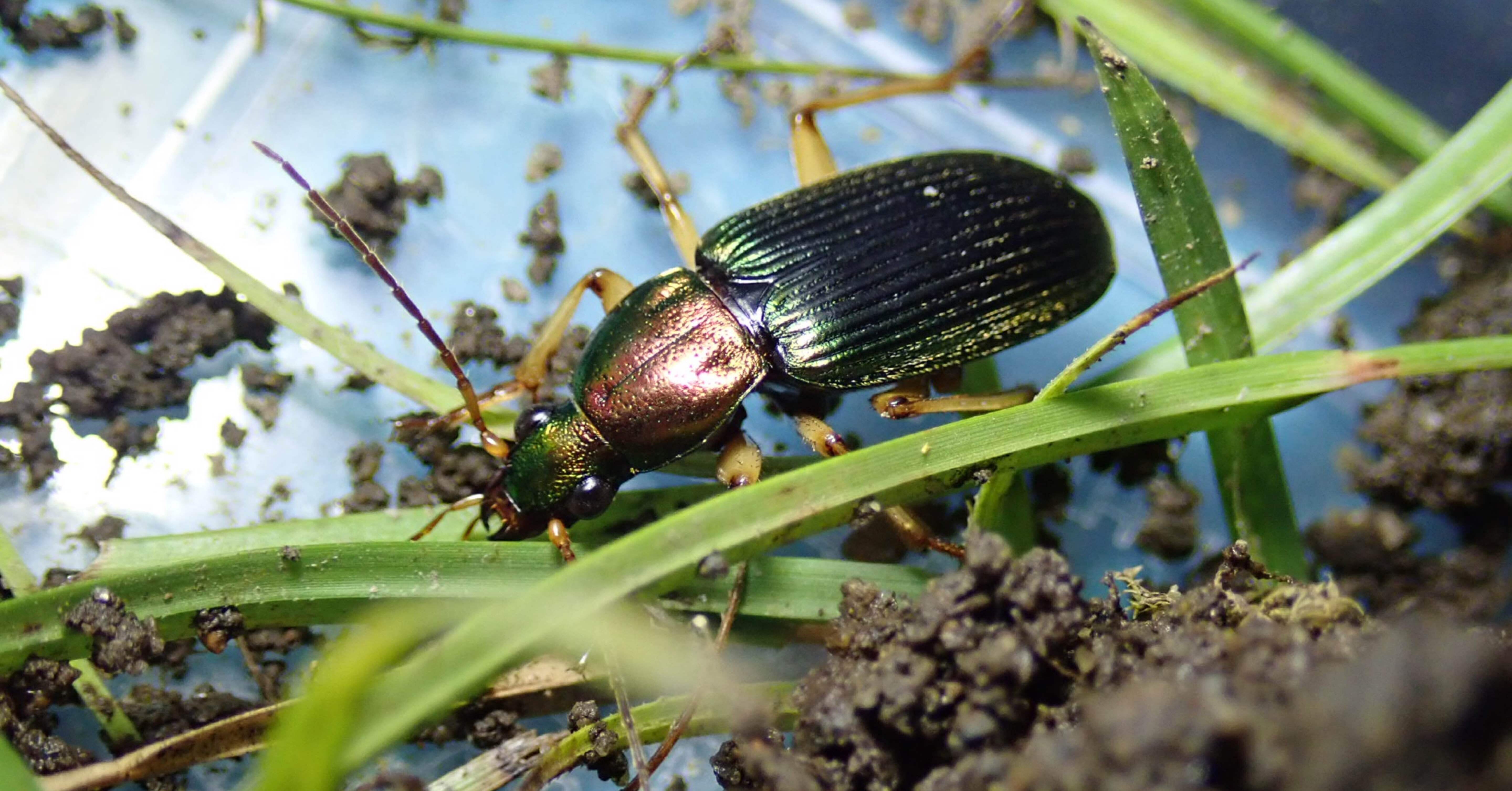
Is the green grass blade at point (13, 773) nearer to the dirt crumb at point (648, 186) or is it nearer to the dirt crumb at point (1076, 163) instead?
the dirt crumb at point (648, 186)

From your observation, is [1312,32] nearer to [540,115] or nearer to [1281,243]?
[1281,243]

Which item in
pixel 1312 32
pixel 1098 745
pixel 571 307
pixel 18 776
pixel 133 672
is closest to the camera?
pixel 1098 745

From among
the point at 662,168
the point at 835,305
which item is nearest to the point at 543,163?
the point at 662,168

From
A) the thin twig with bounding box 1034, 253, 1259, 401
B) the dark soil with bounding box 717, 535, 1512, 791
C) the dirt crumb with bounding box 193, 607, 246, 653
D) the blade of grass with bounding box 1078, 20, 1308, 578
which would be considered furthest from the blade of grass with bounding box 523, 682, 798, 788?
the blade of grass with bounding box 1078, 20, 1308, 578

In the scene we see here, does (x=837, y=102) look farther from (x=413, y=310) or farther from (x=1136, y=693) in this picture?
(x=1136, y=693)

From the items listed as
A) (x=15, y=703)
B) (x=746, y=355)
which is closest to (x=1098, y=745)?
(x=746, y=355)

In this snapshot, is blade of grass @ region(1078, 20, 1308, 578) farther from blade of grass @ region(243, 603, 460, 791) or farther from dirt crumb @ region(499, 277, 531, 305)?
blade of grass @ region(243, 603, 460, 791)
